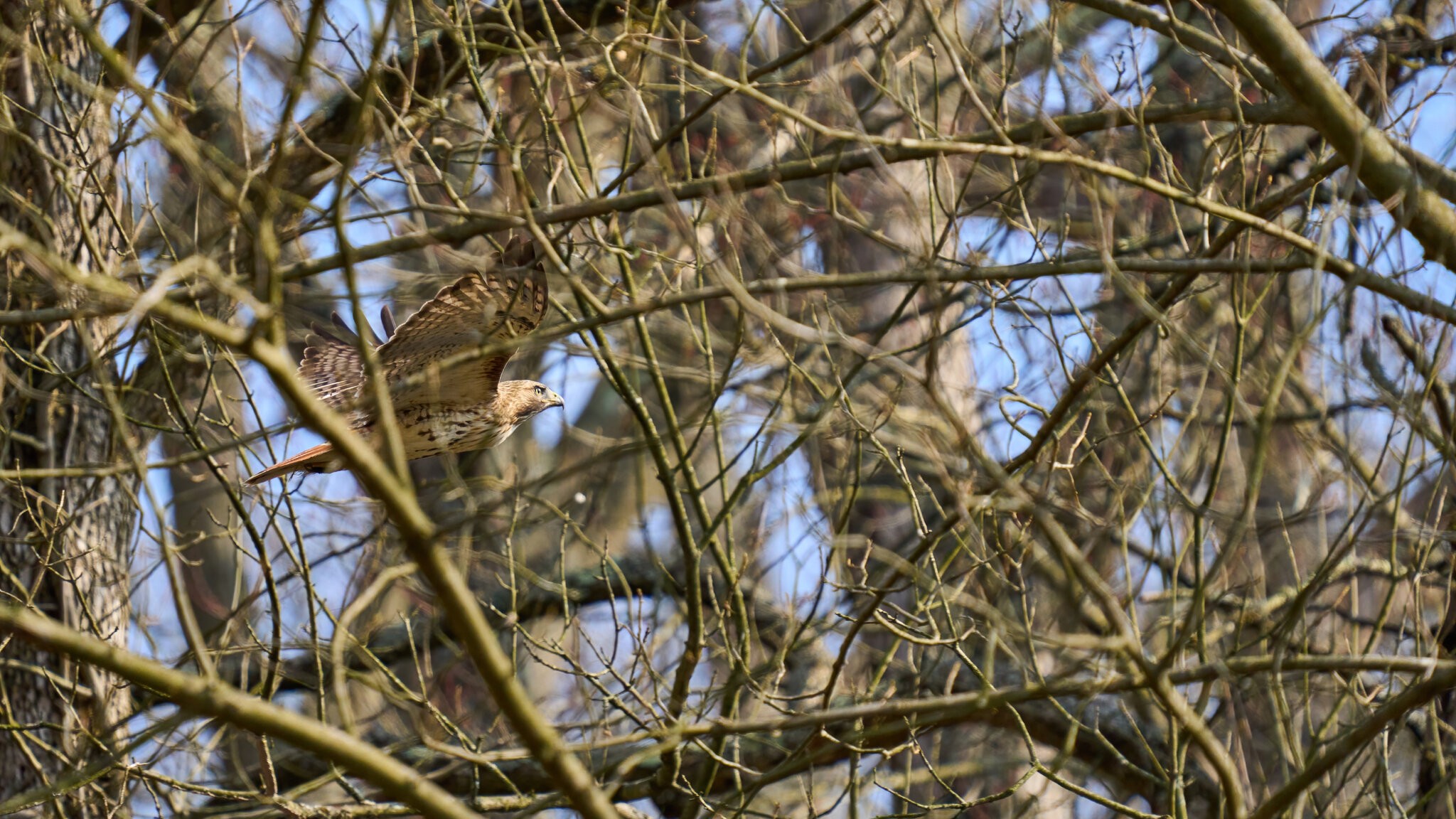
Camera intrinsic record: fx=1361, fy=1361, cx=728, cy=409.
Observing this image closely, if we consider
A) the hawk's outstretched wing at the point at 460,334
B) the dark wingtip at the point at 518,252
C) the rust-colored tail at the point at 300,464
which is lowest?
the rust-colored tail at the point at 300,464

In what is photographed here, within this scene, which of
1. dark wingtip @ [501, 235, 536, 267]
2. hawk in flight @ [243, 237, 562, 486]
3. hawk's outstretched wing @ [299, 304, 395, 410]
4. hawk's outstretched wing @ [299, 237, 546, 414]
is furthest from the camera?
hawk's outstretched wing @ [299, 304, 395, 410]

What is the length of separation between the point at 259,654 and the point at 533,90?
2.36m

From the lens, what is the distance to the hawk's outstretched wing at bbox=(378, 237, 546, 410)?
408 centimetres

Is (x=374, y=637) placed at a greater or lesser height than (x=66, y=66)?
lesser

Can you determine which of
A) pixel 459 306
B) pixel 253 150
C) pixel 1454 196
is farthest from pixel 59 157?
pixel 1454 196

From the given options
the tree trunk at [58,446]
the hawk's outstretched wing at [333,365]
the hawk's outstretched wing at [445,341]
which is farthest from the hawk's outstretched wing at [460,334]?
the tree trunk at [58,446]

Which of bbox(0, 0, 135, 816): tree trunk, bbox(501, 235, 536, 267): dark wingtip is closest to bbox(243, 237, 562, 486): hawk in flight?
bbox(501, 235, 536, 267): dark wingtip

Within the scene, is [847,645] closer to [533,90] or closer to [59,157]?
[533,90]

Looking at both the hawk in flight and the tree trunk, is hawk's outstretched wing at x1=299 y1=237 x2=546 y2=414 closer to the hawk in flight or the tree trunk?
the hawk in flight

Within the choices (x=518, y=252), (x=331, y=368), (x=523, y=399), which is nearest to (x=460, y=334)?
(x=518, y=252)

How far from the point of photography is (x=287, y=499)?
364 centimetres

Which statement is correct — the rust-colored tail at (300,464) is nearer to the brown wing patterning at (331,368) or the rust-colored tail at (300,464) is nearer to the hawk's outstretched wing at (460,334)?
the hawk's outstretched wing at (460,334)

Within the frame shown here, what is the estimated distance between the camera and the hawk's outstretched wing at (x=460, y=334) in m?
4.08

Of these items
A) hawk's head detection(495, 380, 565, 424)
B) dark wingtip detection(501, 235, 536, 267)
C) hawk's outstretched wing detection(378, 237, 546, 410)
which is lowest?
dark wingtip detection(501, 235, 536, 267)
